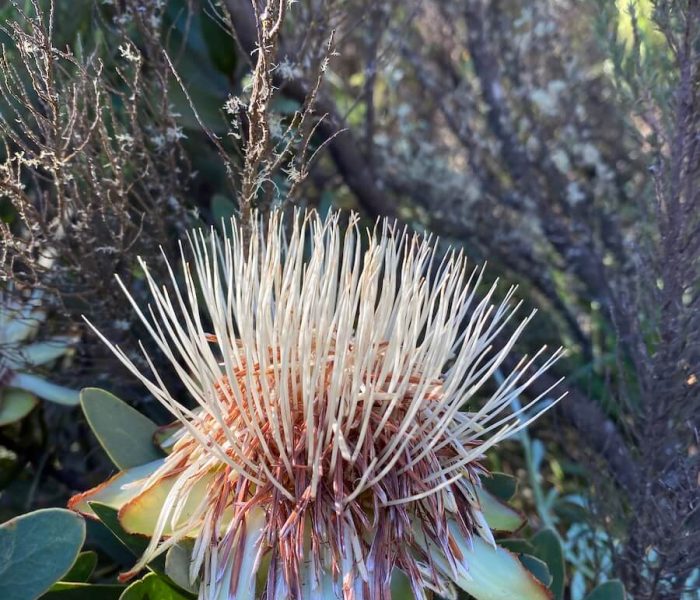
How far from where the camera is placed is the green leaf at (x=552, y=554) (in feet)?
2.12

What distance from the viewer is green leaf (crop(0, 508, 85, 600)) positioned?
47cm

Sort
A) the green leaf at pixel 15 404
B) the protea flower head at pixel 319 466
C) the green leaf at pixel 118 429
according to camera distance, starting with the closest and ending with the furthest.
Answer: the protea flower head at pixel 319 466 → the green leaf at pixel 118 429 → the green leaf at pixel 15 404

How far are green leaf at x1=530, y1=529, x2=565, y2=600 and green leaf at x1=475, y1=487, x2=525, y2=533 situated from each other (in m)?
0.11

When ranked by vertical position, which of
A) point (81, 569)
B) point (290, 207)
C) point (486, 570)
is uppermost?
point (290, 207)

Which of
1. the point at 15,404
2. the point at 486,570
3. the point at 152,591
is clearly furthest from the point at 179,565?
the point at 15,404

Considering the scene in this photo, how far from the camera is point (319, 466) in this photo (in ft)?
1.50

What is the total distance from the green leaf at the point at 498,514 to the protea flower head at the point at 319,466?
0.11ft

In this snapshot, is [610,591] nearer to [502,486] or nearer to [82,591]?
[502,486]

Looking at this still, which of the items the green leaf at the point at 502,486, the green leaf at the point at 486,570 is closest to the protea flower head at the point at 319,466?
the green leaf at the point at 486,570

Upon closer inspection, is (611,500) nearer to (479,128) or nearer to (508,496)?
(508,496)

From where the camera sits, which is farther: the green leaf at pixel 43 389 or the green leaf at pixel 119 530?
the green leaf at pixel 43 389

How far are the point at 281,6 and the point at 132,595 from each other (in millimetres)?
377

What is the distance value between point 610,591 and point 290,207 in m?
0.45

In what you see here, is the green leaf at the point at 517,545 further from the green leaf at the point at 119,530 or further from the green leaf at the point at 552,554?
the green leaf at the point at 119,530
